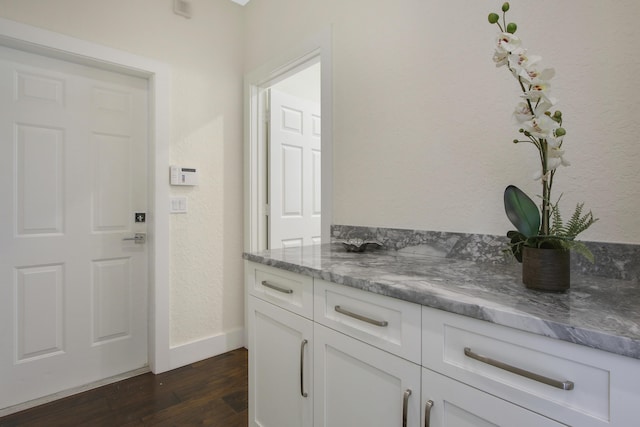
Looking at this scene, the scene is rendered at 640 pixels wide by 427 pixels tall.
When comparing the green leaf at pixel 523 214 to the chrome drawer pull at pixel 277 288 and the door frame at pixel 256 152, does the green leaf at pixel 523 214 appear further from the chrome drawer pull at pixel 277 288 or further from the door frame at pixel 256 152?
the door frame at pixel 256 152

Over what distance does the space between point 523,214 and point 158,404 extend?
204cm

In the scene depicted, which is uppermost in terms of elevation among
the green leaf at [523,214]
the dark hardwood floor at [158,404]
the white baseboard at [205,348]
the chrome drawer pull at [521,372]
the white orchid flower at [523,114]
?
the white orchid flower at [523,114]

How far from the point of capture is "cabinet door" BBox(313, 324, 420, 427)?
819mm

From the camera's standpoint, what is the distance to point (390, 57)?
1.56m

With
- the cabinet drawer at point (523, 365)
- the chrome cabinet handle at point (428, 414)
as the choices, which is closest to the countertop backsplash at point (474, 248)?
the cabinet drawer at point (523, 365)

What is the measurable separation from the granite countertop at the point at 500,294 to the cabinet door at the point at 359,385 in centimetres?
19

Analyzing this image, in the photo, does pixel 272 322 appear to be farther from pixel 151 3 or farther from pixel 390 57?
pixel 151 3

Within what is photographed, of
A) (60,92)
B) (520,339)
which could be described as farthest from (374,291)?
(60,92)

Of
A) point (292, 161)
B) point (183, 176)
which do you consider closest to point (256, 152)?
point (292, 161)

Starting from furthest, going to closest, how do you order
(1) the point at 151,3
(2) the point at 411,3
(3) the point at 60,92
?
(1) the point at 151,3, (3) the point at 60,92, (2) the point at 411,3

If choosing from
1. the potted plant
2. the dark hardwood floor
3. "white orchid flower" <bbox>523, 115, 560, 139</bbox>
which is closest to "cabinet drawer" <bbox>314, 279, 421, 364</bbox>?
the potted plant

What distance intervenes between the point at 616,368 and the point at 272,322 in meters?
1.05

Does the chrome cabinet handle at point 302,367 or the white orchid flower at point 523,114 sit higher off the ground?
the white orchid flower at point 523,114

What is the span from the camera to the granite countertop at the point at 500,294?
554 mm
